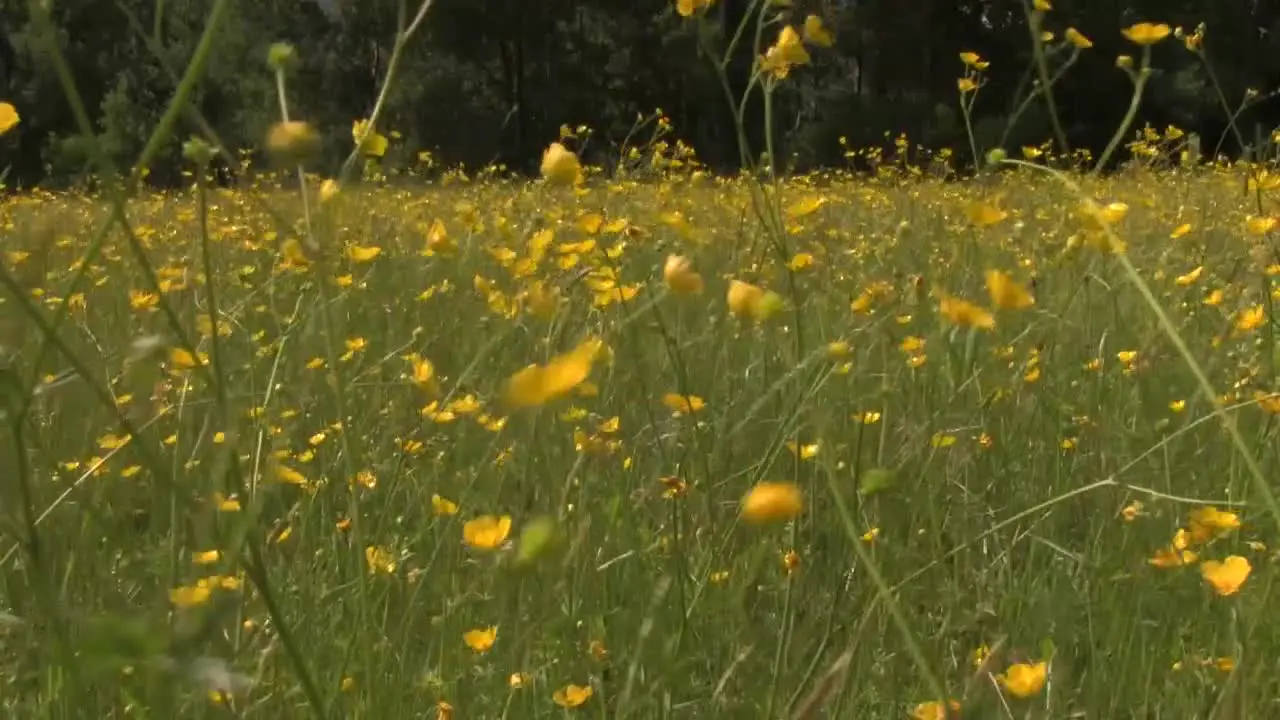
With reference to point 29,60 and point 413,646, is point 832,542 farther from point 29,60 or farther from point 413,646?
point 29,60

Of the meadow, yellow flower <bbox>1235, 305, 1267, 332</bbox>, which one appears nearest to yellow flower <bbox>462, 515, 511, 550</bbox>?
the meadow

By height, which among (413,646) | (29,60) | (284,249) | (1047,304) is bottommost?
(29,60)

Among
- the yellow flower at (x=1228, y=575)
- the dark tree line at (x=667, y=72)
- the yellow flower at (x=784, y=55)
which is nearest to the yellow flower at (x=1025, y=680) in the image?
the yellow flower at (x=1228, y=575)

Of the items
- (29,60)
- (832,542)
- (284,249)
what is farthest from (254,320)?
(29,60)

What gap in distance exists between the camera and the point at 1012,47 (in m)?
13.0

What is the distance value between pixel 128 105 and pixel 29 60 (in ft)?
17.6

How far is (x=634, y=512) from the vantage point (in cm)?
108

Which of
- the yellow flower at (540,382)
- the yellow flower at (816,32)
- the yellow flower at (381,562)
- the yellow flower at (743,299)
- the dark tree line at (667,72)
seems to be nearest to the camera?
the yellow flower at (540,382)

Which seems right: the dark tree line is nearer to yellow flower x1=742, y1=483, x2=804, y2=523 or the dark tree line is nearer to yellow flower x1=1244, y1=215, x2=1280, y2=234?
yellow flower x1=1244, y1=215, x2=1280, y2=234

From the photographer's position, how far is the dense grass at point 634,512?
0.67m

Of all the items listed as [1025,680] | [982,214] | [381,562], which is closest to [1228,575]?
[1025,680]

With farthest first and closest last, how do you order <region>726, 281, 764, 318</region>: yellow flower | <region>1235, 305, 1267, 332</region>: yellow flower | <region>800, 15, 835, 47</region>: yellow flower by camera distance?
<region>1235, 305, 1267, 332</region>: yellow flower, <region>800, 15, 835, 47</region>: yellow flower, <region>726, 281, 764, 318</region>: yellow flower

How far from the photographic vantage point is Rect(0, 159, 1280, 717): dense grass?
0.67 meters

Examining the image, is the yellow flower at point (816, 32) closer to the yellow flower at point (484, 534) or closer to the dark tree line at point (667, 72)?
the yellow flower at point (484, 534)
